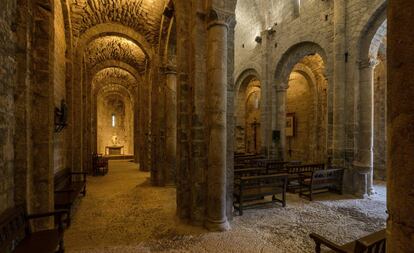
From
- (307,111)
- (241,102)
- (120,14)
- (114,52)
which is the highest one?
(120,14)

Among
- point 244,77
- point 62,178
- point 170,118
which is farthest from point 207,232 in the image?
point 244,77

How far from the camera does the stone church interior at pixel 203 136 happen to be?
285 centimetres

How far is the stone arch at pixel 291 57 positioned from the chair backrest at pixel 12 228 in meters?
10.4

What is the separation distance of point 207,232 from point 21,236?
2.89m

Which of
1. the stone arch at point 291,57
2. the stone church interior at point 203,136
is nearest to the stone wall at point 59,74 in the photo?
the stone church interior at point 203,136

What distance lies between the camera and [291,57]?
1075cm

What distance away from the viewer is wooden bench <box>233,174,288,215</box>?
5375 millimetres

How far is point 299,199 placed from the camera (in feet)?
21.9

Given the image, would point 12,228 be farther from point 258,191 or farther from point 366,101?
point 366,101

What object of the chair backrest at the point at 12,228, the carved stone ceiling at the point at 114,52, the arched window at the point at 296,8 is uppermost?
the arched window at the point at 296,8

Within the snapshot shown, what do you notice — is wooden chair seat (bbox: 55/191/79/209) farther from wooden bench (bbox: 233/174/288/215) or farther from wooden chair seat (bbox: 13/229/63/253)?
wooden bench (bbox: 233/174/288/215)

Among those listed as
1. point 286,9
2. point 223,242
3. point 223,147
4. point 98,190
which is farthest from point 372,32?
point 98,190

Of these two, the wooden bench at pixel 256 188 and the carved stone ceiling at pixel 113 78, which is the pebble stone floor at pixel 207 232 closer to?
the wooden bench at pixel 256 188

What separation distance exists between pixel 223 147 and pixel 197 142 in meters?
0.59
